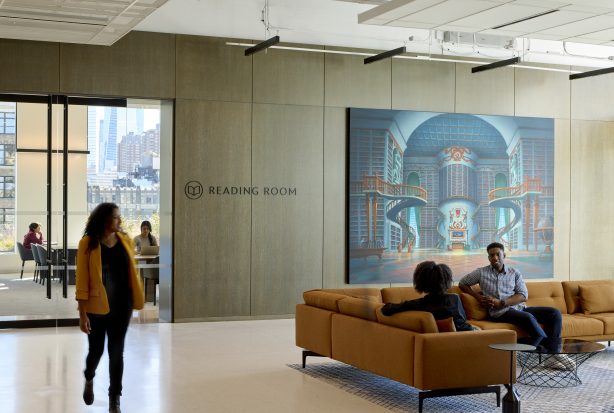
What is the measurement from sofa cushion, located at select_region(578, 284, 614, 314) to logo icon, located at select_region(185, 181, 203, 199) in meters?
5.30

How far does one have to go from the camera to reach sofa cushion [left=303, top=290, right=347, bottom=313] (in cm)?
846

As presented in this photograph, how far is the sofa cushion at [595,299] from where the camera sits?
Answer: 1011cm

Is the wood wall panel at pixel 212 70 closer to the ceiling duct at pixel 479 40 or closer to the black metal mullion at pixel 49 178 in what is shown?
Answer: the black metal mullion at pixel 49 178

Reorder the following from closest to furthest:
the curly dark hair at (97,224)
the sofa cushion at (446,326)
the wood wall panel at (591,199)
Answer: the curly dark hair at (97,224) → the sofa cushion at (446,326) → the wood wall panel at (591,199)

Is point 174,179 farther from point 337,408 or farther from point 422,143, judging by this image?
point 337,408

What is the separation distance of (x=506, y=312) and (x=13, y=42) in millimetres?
7173

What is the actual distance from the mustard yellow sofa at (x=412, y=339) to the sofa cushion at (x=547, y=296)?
305mm

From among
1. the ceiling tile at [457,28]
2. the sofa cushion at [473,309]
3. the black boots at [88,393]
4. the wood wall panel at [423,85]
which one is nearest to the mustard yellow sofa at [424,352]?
the sofa cushion at [473,309]

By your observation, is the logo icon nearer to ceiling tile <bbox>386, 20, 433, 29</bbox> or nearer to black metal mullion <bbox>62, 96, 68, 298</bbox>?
black metal mullion <bbox>62, 96, 68, 298</bbox>

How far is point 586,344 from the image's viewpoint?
8.02m

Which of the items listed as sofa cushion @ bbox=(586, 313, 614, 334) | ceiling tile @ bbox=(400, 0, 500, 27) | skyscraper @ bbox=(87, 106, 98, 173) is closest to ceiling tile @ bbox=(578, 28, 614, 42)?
ceiling tile @ bbox=(400, 0, 500, 27)

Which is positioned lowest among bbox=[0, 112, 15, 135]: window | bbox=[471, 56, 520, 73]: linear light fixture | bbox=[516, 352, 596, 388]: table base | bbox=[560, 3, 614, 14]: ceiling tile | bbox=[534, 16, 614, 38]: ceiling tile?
bbox=[516, 352, 596, 388]: table base

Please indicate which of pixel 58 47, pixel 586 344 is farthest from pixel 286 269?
pixel 586 344

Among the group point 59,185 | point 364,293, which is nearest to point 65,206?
point 59,185
